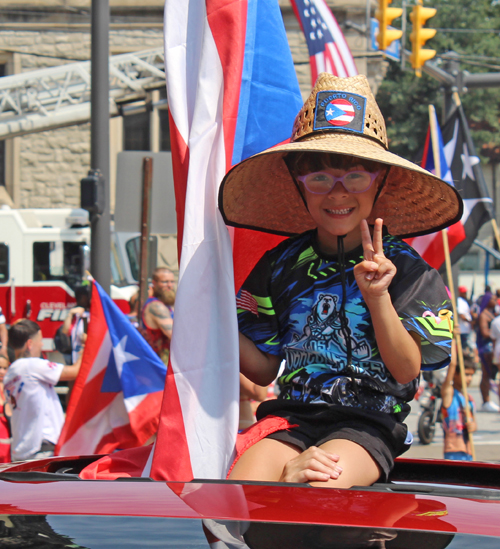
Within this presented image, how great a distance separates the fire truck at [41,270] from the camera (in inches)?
522

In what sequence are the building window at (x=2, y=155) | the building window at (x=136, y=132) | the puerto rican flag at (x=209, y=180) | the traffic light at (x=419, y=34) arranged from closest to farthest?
the puerto rican flag at (x=209, y=180) → the traffic light at (x=419, y=34) → the building window at (x=2, y=155) → the building window at (x=136, y=132)

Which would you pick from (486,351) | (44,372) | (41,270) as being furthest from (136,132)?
(44,372)

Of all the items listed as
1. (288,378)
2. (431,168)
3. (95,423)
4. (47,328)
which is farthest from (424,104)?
(288,378)

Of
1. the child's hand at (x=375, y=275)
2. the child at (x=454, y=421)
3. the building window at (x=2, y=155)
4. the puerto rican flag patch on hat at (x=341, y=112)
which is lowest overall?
the child at (x=454, y=421)

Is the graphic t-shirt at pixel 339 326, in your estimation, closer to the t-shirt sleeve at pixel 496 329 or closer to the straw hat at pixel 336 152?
the straw hat at pixel 336 152

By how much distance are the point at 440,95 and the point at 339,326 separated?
34.9 m

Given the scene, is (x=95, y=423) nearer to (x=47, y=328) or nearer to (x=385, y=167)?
(x=385, y=167)

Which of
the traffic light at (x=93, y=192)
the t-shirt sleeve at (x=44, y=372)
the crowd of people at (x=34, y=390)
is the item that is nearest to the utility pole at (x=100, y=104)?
the traffic light at (x=93, y=192)

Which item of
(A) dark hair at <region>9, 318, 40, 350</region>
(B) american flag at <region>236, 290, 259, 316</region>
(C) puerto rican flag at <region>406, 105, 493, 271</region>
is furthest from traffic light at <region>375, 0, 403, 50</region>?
(B) american flag at <region>236, 290, 259, 316</region>

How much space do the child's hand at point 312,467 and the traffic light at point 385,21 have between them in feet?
34.8

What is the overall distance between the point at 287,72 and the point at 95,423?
295 cm

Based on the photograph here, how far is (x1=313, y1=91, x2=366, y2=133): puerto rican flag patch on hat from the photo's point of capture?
2.20m

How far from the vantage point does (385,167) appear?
2.21 m

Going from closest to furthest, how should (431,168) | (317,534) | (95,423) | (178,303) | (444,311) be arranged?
(317,534) → (444,311) → (178,303) → (95,423) → (431,168)
